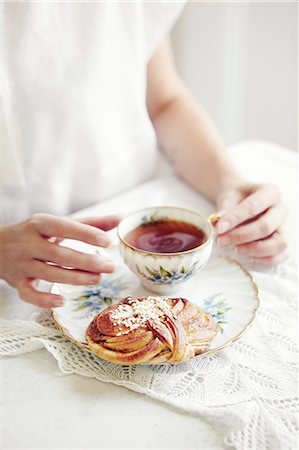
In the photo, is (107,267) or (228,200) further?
(228,200)

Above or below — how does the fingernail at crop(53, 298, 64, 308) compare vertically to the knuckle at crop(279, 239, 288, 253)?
above

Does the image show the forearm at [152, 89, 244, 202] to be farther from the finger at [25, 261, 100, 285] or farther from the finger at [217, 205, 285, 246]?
the finger at [25, 261, 100, 285]

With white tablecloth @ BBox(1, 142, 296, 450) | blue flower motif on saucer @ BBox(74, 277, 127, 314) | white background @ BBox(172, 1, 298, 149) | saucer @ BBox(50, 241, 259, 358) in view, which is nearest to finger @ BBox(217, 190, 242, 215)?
saucer @ BBox(50, 241, 259, 358)

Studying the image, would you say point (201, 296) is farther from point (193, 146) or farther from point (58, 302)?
point (193, 146)

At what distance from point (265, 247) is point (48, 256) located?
Answer: 0.31m

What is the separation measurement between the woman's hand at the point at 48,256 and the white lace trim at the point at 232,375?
1.9 inches

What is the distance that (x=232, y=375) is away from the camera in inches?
25.4

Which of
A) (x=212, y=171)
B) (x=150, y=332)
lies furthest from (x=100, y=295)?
(x=212, y=171)

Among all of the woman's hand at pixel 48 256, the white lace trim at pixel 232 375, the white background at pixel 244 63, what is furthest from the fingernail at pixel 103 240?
the white background at pixel 244 63

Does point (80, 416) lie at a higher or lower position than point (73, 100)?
lower

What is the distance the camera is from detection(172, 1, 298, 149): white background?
1.68 meters

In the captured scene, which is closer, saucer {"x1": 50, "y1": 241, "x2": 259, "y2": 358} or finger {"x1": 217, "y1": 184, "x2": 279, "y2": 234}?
saucer {"x1": 50, "y1": 241, "x2": 259, "y2": 358}

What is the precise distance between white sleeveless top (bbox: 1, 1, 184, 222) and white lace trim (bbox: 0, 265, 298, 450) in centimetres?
33

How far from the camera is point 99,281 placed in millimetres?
754
